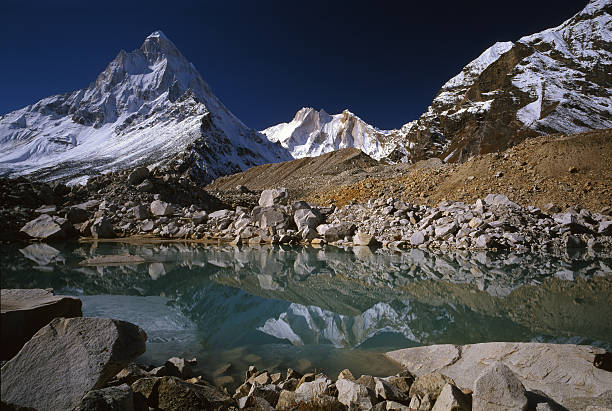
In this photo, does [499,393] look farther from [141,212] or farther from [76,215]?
[76,215]

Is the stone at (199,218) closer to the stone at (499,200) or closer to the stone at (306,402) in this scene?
the stone at (499,200)

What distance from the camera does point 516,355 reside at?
3340 millimetres

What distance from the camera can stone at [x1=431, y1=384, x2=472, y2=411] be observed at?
2219mm

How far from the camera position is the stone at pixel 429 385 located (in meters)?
2.70

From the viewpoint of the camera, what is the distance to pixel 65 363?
236 centimetres

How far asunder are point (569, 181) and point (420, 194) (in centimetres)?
699

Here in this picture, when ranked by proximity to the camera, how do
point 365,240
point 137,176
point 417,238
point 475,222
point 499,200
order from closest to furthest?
point 475,222 → point 417,238 → point 365,240 → point 499,200 → point 137,176


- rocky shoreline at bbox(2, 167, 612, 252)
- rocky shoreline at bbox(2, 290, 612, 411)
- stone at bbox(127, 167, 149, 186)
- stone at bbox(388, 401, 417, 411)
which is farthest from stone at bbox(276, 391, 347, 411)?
stone at bbox(127, 167, 149, 186)

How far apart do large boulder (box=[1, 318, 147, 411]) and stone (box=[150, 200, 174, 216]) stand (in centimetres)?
1767

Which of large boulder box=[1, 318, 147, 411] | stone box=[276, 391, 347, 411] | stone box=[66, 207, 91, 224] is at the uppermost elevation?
stone box=[66, 207, 91, 224]

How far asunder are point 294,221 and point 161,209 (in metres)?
8.44

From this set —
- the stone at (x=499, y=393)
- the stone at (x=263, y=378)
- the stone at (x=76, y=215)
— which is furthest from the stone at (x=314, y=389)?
the stone at (x=76, y=215)

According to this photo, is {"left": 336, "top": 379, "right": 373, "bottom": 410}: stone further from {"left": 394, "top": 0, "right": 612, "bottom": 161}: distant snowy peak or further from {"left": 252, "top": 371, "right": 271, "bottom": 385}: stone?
{"left": 394, "top": 0, "right": 612, "bottom": 161}: distant snowy peak

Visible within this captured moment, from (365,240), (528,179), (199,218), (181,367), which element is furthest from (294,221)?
(181,367)
